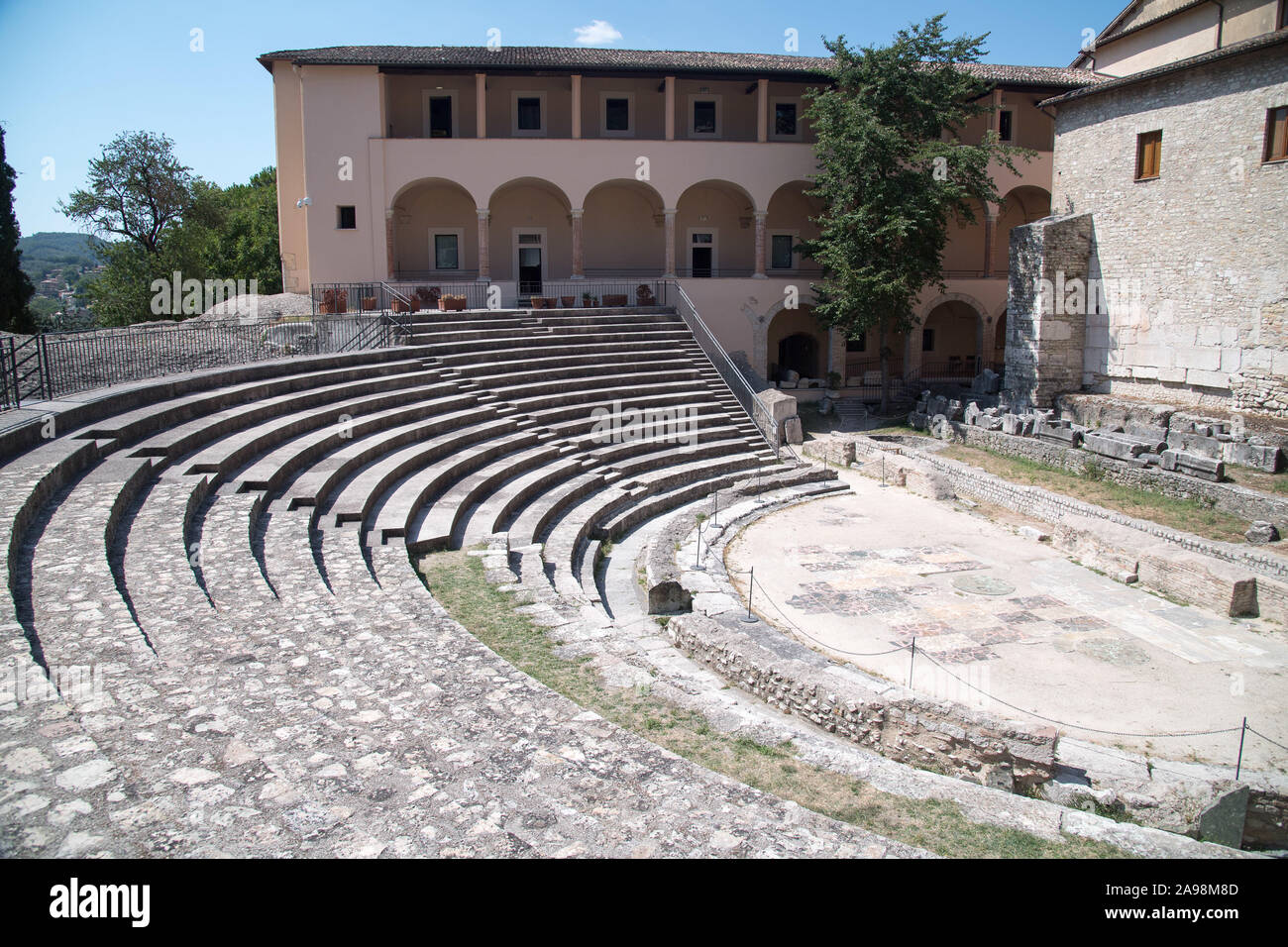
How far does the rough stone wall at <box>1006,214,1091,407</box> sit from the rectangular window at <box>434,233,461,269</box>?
18540 millimetres

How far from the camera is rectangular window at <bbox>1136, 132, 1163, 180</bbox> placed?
21.3 m

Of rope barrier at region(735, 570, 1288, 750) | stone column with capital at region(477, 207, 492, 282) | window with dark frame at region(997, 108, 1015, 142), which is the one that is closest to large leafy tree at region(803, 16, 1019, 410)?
window with dark frame at region(997, 108, 1015, 142)

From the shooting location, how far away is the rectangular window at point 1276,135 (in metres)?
18.2

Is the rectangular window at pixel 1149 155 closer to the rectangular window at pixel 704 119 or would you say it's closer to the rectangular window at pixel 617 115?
the rectangular window at pixel 704 119

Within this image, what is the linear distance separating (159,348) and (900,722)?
50.8 feet

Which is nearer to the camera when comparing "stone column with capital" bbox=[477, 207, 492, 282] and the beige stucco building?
the beige stucco building

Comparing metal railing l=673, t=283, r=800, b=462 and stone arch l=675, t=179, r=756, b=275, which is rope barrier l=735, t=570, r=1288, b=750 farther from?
stone arch l=675, t=179, r=756, b=275

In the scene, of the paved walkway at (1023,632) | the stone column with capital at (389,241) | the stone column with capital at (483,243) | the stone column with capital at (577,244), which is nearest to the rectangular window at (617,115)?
the stone column with capital at (577,244)

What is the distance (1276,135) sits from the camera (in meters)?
18.4

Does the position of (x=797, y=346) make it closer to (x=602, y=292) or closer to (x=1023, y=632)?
(x=602, y=292)

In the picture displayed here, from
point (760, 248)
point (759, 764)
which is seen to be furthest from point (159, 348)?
point (760, 248)

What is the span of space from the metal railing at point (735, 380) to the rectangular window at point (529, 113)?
7.97m
